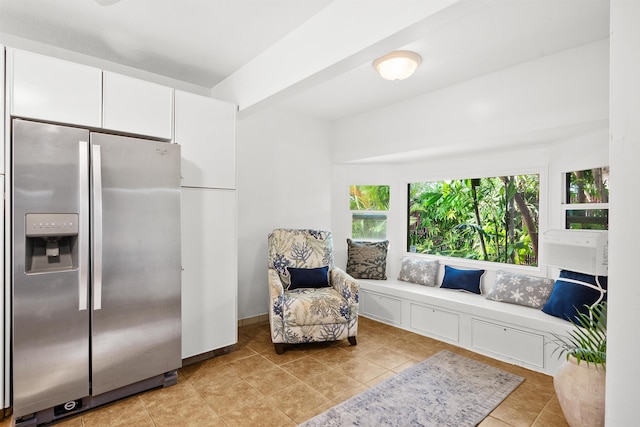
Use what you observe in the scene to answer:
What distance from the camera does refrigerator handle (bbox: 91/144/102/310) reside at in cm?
206

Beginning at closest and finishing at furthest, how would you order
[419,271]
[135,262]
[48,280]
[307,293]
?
[48,280] → [135,262] → [307,293] → [419,271]

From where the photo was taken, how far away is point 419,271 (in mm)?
4016

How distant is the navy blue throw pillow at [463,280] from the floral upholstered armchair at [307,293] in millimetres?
1239

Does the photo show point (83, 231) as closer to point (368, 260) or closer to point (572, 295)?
point (368, 260)

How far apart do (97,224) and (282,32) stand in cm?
180

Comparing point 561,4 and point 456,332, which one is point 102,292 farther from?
point 561,4

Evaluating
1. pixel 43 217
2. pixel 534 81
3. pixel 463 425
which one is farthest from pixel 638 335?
pixel 43 217

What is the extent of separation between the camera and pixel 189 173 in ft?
8.87

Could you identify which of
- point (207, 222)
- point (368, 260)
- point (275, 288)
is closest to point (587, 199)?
point (368, 260)

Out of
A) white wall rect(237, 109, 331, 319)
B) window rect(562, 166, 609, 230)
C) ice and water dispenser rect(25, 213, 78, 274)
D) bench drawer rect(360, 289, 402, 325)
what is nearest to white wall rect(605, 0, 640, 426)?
window rect(562, 166, 609, 230)

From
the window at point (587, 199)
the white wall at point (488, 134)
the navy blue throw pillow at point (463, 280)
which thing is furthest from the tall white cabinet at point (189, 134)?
the window at point (587, 199)

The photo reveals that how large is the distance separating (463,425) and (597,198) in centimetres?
219

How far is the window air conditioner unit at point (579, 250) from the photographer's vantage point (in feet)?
7.43

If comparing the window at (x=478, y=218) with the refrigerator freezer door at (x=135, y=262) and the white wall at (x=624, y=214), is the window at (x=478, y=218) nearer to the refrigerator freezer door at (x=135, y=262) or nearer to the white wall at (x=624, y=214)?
the white wall at (x=624, y=214)
